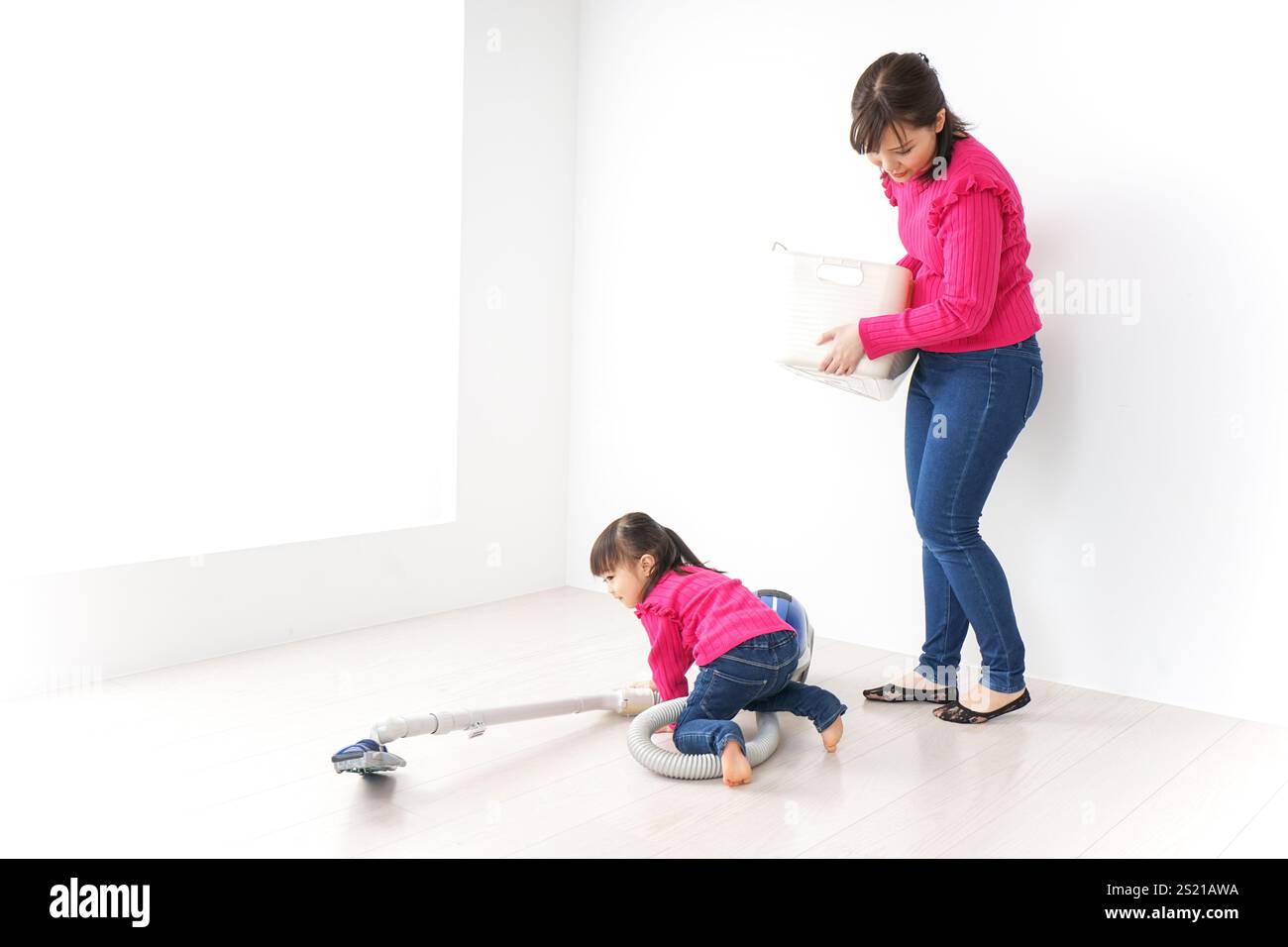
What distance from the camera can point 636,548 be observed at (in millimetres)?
2035

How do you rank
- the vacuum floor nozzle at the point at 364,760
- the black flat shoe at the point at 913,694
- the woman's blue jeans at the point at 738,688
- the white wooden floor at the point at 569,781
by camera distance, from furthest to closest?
the black flat shoe at the point at 913,694
the woman's blue jeans at the point at 738,688
the vacuum floor nozzle at the point at 364,760
the white wooden floor at the point at 569,781

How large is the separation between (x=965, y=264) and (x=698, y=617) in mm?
767

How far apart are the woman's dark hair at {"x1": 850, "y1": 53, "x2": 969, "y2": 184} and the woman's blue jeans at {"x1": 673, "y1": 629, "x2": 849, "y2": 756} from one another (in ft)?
2.92

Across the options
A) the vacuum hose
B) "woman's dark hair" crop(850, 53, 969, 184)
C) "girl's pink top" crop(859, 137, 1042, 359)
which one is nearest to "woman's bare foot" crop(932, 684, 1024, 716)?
the vacuum hose

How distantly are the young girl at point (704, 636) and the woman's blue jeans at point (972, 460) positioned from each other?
14.0 inches

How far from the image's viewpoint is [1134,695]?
2.40 metres

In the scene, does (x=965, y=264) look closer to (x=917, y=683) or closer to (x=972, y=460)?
(x=972, y=460)

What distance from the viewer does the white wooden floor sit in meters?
1.67

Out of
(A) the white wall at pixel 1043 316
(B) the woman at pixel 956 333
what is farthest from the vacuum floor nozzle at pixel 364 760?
(A) the white wall at pixel 1043 316

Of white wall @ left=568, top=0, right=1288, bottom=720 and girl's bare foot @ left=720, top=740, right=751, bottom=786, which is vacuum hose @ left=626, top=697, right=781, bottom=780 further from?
white wall @ left=568, top=0, right=1288, bottom=720

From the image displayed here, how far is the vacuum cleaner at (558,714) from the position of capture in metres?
1.84

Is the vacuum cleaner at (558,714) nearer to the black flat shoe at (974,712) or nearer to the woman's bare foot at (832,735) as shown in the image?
the woman's bare foot at (832,735)

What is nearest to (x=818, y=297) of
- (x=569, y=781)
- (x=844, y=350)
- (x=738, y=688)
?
(x=844, y=350)
